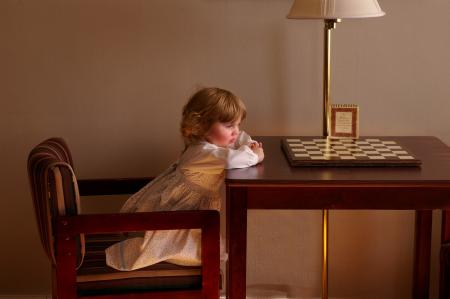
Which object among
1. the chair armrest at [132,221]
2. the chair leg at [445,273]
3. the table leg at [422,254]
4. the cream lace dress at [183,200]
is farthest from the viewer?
the table leg at [422,254]

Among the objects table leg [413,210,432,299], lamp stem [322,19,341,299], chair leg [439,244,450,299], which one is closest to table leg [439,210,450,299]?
chair leg [439,244,450,299]

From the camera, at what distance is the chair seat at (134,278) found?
2334mm

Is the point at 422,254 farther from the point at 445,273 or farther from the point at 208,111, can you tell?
the point at 208,111

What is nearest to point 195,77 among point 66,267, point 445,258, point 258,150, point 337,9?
point 258,150

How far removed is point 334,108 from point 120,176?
94 centimetres

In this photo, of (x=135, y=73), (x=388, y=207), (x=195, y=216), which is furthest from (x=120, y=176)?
(x=388, y=207)

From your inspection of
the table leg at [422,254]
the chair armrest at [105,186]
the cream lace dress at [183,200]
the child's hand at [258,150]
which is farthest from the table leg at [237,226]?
the table leg at [422,254]

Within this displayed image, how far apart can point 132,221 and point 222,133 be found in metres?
0.47

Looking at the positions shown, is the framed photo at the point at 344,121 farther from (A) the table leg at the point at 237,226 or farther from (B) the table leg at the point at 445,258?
(A) the table leg at the point at 237,226

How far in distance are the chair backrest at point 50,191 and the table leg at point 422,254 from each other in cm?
135

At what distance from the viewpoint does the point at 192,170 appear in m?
2.47

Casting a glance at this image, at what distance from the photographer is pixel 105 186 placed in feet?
9.06

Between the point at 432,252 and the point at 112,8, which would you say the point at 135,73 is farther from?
the point at 432,252

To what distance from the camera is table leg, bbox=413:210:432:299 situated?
2943 millimetres
